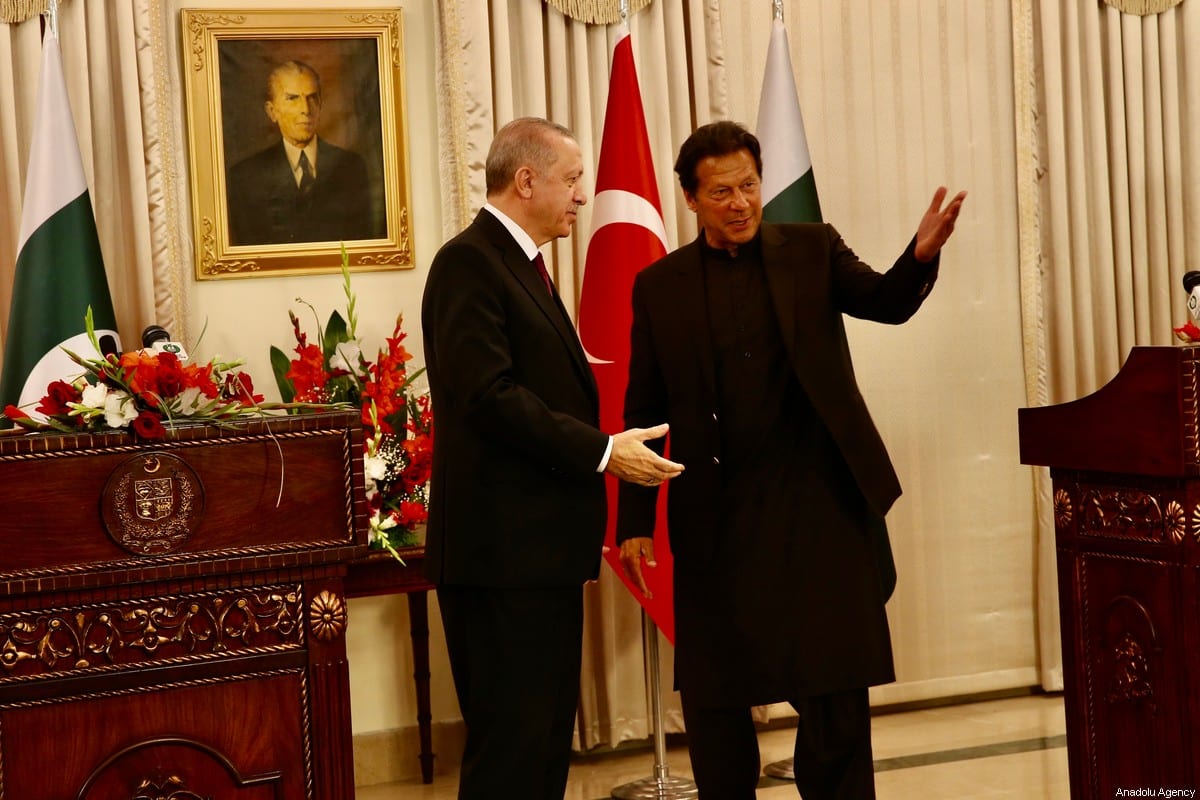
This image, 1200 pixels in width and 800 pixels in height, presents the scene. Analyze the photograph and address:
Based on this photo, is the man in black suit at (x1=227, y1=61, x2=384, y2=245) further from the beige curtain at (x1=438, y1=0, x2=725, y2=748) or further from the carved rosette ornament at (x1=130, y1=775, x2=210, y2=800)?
the carved rosette ornament at (x1=130, y1=775, x2=210, y2=800)

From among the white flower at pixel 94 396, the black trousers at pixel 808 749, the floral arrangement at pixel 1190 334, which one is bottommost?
the black trousers at pixel 808 749

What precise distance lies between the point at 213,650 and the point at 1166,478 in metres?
2.05

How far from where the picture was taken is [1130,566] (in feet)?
10.3

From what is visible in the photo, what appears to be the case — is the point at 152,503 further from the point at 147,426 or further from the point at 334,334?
the point at 334,334

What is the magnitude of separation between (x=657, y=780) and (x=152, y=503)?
2.28 m

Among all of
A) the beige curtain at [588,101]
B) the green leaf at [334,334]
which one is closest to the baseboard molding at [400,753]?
the beige curtain at [588,101]

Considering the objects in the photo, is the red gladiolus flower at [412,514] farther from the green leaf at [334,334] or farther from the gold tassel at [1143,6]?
the gold tassel at [1143,6]

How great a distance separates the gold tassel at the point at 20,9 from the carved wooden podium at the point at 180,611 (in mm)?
2412

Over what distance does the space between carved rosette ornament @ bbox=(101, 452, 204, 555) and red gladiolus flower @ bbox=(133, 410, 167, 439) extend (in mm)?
37

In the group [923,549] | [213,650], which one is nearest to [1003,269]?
[923,549]

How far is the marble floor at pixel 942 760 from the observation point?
4156mm

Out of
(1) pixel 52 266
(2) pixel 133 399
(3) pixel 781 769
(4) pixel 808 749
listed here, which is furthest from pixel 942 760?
(1) pixel 52 266

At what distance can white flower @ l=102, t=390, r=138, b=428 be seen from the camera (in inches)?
99.9

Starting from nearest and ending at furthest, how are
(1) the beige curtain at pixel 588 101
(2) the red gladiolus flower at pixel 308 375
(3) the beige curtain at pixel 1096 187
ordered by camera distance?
(2) the red gladiolus flower at pixel 308 375 < (1) the beige curtain at pixel 588 101 < (3) the beige curtain at pixel 1096 187
